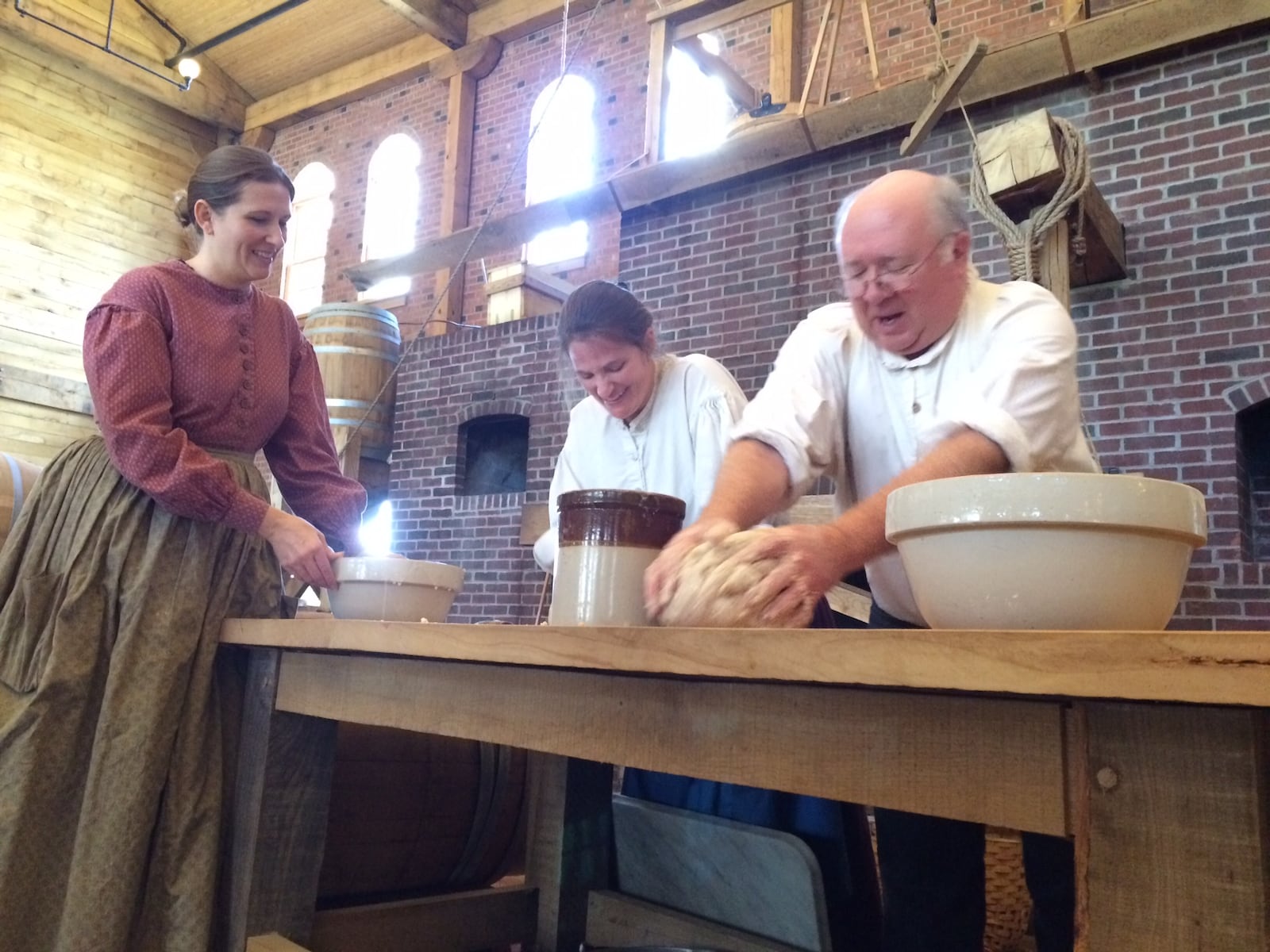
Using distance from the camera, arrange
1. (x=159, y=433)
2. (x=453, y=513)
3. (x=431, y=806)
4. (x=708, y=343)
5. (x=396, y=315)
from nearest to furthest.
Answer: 1. (x=159, y=433)
2. (x=431, y=806)
3. (x=708, y=343)
4. (x=453, y=513)
5. (x=396, y=315)

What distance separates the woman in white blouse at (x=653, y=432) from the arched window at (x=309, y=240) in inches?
342

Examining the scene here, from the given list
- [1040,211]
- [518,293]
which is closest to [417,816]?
[1040,211]

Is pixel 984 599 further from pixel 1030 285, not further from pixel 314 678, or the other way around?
pixel 314 678

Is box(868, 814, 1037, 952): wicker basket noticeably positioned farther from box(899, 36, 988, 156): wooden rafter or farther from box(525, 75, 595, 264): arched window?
box(525, 75, 595, 264): arched window

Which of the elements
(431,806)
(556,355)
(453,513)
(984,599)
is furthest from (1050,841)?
(453,513)

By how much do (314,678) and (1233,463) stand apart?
3.56 metres

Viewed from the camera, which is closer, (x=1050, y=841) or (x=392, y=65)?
(x=1050, y=841)

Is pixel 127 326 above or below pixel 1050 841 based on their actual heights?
above

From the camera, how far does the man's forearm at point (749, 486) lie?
1324 mm

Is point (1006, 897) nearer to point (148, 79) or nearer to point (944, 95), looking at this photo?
point (944, 95)

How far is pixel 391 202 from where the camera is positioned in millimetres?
9750

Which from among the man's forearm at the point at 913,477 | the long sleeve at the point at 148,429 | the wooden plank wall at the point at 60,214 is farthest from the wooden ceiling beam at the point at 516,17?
the man's forearm at the point at 913,477

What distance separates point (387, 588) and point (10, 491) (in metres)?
1.66

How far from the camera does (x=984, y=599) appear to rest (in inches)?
31.7
